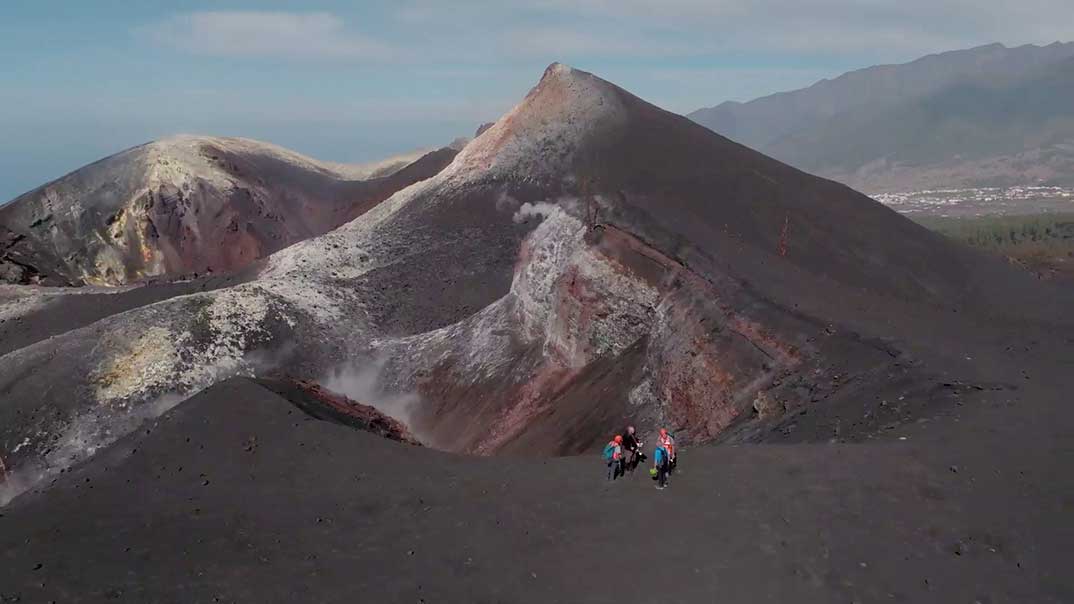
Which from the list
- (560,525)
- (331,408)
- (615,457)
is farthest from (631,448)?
(331,408)

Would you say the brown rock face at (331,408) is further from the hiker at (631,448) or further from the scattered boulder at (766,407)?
the scattered boulder at (766,407)

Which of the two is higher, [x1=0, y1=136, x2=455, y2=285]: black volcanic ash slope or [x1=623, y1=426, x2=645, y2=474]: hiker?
[x1=0, y1=136, x2=455, y2=285]: black volcanic ash slope

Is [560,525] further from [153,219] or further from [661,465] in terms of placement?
[153,219]

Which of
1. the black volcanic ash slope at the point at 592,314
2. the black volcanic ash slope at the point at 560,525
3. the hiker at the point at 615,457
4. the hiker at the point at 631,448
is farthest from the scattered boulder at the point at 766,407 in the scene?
the hiker at the point at 615,457

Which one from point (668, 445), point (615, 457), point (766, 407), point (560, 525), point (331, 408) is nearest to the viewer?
point (560, 525)

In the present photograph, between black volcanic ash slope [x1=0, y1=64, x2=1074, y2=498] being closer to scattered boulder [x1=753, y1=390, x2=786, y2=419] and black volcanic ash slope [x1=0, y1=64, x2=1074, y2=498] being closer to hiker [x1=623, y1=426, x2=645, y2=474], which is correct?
scattered boulder [x1=753, y1=390, x2=786, y2=419]

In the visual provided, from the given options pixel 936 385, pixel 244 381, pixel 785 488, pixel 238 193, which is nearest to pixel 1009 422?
pixel 936 385

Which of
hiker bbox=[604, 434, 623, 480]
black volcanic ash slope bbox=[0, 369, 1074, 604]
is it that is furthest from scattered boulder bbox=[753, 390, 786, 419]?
hiker bbox=[604, 434, 623, 480]
